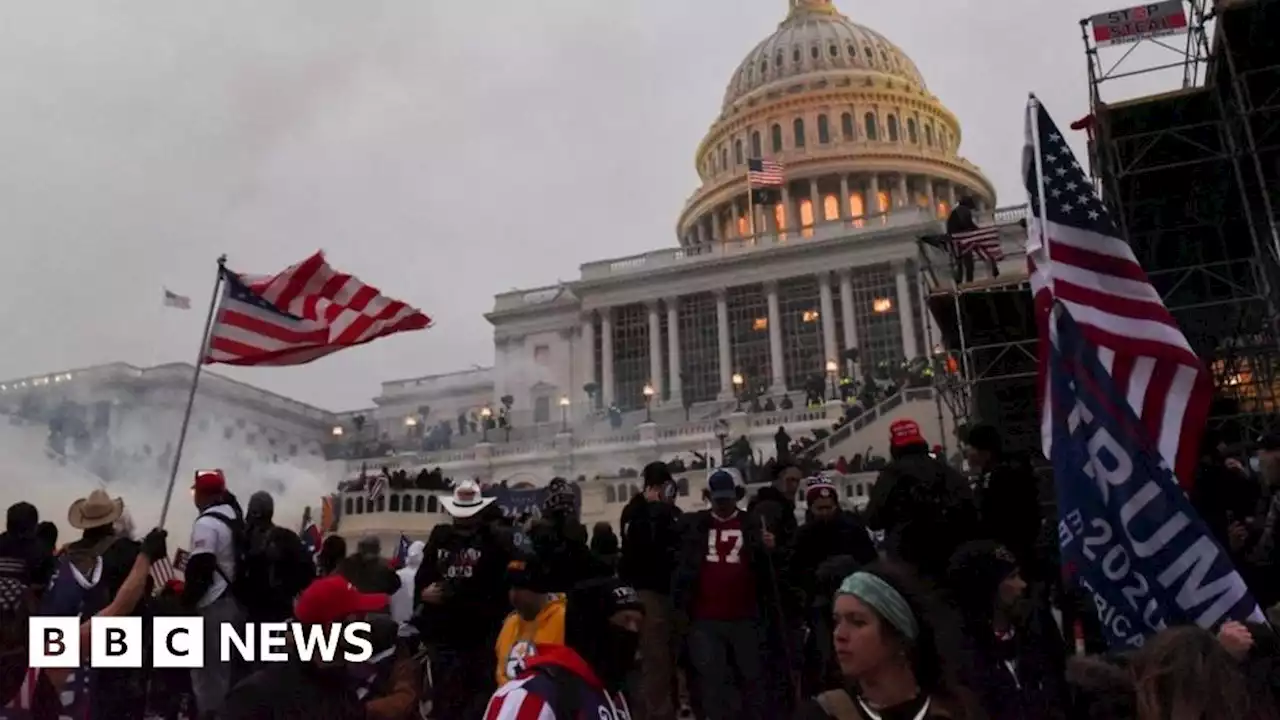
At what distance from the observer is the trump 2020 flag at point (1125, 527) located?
439 cm

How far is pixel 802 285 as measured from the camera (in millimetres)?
60688

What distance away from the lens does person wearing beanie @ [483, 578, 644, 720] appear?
3.20m

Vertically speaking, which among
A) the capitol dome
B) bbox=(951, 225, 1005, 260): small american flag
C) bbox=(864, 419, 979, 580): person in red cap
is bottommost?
bbox=(864, 419, 979, 580): person in red cap

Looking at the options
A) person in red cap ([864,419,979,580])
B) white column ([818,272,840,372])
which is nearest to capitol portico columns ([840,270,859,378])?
white column ([818,272,840,372])

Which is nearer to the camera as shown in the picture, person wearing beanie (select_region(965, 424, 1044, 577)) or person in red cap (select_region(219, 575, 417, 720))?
person in red cap (select_region(219, 575, 417, 720))

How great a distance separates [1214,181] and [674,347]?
43691 mm

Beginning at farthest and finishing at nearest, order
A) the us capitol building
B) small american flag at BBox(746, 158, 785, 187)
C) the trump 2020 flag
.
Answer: small american flag at BBox(746, 158, 785, 187)
the us capitol building
the trump 2020 flag

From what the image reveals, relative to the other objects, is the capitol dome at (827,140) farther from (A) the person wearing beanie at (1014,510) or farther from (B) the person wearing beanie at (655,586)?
(A) the person wearing beanie at (1014,510)

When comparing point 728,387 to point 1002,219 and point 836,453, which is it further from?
point 836,453

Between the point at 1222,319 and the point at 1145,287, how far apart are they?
15986 millimetres

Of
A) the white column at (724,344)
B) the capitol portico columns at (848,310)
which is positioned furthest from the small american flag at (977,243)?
the white column at (724,344)

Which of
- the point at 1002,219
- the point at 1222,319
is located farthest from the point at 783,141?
the point at 1222,319

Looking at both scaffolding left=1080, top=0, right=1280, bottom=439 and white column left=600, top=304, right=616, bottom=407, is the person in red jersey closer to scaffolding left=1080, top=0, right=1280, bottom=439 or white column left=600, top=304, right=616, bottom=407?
scaffolding left=1080, top=0, right=1280, bottom=439

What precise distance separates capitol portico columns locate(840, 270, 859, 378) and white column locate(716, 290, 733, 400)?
6.91 meters
